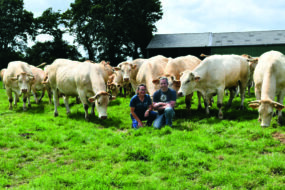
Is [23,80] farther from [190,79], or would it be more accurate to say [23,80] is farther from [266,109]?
[266,109]

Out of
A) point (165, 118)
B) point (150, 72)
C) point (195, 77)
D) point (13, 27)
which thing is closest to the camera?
point (165, 118)

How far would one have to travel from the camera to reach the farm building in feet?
109

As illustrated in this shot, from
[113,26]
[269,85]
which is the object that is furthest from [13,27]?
[269,85]

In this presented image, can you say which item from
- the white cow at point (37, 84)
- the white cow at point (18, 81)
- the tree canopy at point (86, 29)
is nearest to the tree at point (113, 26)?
the tree canopy at point (86, 29)

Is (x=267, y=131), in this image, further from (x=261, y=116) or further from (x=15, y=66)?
(x=15, y=66)

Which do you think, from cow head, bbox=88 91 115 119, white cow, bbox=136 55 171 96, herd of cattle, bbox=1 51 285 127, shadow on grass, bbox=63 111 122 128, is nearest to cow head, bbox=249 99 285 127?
herd of cattle, bbox=1 51 285 127

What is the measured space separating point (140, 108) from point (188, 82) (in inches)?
84.0

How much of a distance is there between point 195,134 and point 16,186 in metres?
4.42

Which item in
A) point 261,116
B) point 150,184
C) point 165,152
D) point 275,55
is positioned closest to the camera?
point 150,184

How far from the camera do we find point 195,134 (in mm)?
7105

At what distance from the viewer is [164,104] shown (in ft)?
26.1

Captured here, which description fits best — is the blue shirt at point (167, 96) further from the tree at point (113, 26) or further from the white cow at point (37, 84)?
the tree at point (113, 26)

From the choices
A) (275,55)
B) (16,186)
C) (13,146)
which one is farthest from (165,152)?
(275,55)

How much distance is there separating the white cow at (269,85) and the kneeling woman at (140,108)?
2907 mm
